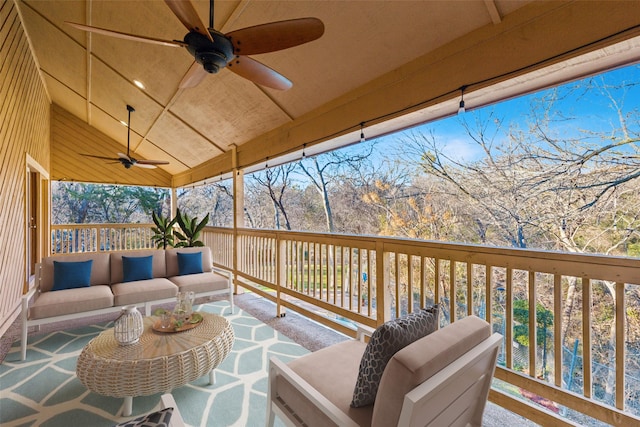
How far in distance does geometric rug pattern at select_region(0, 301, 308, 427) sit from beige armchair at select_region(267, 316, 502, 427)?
25.6 inches

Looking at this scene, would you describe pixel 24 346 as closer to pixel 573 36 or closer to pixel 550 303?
pixel 573 36

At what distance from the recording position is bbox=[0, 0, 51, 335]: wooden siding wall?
338 centimetres

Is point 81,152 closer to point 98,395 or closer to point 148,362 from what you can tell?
point 98,395

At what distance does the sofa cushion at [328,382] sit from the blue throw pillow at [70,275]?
10.5 ft

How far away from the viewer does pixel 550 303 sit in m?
3.10

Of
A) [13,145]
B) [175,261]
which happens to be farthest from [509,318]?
[13,145]

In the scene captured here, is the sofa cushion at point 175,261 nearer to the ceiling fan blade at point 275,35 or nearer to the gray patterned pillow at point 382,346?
the ceiling fan blade at point 275,35

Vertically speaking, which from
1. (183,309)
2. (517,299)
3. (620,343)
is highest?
(620,343)

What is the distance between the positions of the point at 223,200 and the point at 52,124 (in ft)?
15.5

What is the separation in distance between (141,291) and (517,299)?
14.9 ft

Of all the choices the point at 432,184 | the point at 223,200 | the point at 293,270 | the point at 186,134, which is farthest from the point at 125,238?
the point at 432,184

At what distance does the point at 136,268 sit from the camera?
147 inches

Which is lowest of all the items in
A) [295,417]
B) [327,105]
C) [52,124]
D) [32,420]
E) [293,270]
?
[32,420]

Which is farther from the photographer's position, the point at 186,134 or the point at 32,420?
the point at 186,134
